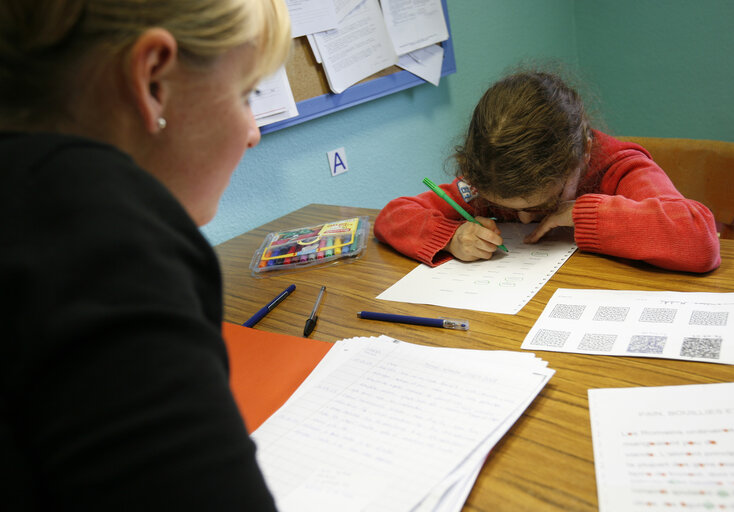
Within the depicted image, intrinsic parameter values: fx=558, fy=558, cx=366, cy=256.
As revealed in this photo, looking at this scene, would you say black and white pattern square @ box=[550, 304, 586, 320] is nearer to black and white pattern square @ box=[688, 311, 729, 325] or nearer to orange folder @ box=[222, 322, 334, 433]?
black and white pattern square @ box=[688, 311, 729, 325]

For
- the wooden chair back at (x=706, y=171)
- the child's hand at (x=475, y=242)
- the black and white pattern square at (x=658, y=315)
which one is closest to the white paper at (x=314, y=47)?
the child's hand at (x=475, y=242)

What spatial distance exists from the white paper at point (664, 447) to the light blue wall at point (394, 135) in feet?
3.87

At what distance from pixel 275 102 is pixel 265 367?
40.4 inches

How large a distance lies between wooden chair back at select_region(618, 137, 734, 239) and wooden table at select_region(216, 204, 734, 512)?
0.34 meters

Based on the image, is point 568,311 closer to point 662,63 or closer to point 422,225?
point 422,225

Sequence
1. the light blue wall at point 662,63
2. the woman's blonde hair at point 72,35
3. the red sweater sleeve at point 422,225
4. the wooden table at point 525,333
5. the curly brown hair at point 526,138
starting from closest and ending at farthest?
the woman's blonde hair at point 72,35 → the wooden table at point 525,333 → the curly brown hair at point 526,138 → the red sweater sleeve at point 422,225 → the light blue wall at point 662,63

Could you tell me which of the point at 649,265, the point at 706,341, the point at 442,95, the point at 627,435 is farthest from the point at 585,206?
the point at 442,95

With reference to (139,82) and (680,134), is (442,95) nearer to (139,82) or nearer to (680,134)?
(680,134)

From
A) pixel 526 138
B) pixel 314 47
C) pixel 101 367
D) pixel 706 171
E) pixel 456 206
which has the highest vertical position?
pixel 314 47

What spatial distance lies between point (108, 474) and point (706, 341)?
2.14ft

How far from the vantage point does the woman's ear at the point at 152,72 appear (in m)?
0.38

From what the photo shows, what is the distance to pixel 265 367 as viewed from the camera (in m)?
0.77

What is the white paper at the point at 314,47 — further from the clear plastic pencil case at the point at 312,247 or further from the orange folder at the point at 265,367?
the orange folder at the point at 265,367

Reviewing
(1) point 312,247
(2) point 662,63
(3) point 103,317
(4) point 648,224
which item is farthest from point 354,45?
(3) point 103,317
